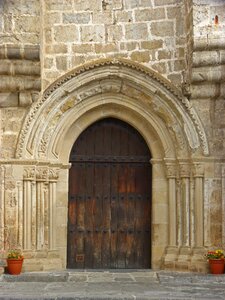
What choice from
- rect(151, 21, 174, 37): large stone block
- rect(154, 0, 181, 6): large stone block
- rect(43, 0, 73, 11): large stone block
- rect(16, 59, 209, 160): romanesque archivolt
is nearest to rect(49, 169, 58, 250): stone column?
rect(16, 59, 209, 160): romanesque archivolt

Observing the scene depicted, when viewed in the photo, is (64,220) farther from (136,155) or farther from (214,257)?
(214,257)

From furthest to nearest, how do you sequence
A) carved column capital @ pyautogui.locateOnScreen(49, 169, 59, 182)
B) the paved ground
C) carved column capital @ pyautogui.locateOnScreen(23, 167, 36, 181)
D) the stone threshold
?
carved column capital @ pyautogui.locateOnScreen(49, 169, 59, 182) < carved column capital @ pyautogui.locateOnScreen(23, 167, 36, 181) < the stone threshold < the paved ground

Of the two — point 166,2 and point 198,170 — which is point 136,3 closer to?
point 166,2

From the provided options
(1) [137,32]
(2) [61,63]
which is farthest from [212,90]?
(2) [61,63]

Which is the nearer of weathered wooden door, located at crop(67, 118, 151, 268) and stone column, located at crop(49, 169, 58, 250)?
stone column, located at crop(49, 169, 58, 250)

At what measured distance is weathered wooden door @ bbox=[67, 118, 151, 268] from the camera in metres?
11.1

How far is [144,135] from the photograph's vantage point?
36.4 feet

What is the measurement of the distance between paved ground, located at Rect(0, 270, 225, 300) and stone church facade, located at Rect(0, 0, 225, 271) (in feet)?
1.52

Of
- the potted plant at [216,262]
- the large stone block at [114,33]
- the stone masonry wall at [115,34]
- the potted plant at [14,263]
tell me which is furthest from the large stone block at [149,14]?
the potted plant at [14,263]

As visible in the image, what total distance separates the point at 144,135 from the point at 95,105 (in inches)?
38.4

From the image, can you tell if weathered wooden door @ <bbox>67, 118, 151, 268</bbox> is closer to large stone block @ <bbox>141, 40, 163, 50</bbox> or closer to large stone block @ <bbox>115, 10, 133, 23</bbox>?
large stone block @ <bbox>141, 40, 163, 50</bbox>

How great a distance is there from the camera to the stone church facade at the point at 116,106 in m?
10.4

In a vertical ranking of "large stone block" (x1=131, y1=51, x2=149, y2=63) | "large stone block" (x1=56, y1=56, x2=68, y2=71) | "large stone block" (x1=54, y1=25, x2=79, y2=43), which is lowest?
"large stone block" (x1=56, y1=56, x2=68, y2=71)

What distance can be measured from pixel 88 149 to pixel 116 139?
1.68 feet
